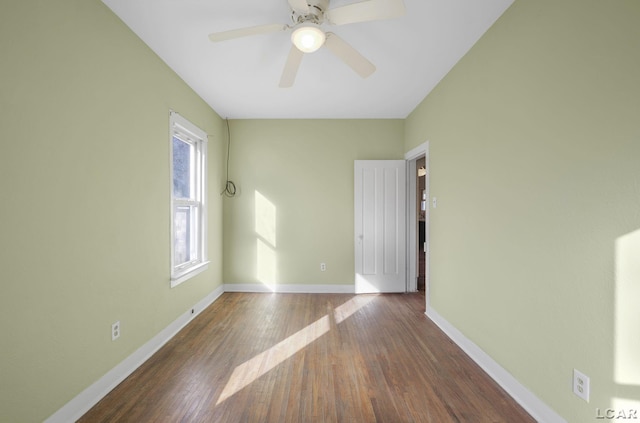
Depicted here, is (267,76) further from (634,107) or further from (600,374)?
(600,374)

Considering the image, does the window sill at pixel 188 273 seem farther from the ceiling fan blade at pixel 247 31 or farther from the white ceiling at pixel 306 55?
the ceiling fan blade at pixel 247 31

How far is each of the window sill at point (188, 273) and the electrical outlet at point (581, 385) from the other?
312 cm

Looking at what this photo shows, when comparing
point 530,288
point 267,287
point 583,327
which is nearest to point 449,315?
point 530,288

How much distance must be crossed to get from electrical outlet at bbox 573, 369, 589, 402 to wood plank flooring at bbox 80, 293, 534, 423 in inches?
16.1

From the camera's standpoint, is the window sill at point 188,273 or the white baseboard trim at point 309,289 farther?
the white baseboard trim at point 309,289

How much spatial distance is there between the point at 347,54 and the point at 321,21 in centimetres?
28

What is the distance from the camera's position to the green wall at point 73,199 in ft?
4.64

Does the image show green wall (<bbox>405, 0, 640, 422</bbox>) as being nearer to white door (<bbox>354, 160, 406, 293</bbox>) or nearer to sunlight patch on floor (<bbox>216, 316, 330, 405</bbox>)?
sunlight patch on floor (<bbox>216, 316, 330, 405</bbox>)

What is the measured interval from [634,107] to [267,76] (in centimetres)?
274

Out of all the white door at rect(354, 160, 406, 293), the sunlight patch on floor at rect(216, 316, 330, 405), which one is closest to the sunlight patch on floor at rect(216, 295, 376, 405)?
the sunlight patch on floor at rect(216, 316, 330, 405)

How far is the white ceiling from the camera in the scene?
202 centimetres

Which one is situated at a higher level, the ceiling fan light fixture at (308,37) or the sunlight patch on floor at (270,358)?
the ceiling fan light fixture at (308,37)

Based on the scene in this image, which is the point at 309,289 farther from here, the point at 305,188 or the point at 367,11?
the point at 367,11

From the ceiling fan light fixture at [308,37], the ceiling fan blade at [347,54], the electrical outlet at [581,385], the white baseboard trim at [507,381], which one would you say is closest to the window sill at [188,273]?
the ceiling fan light fixture at [308,37]
